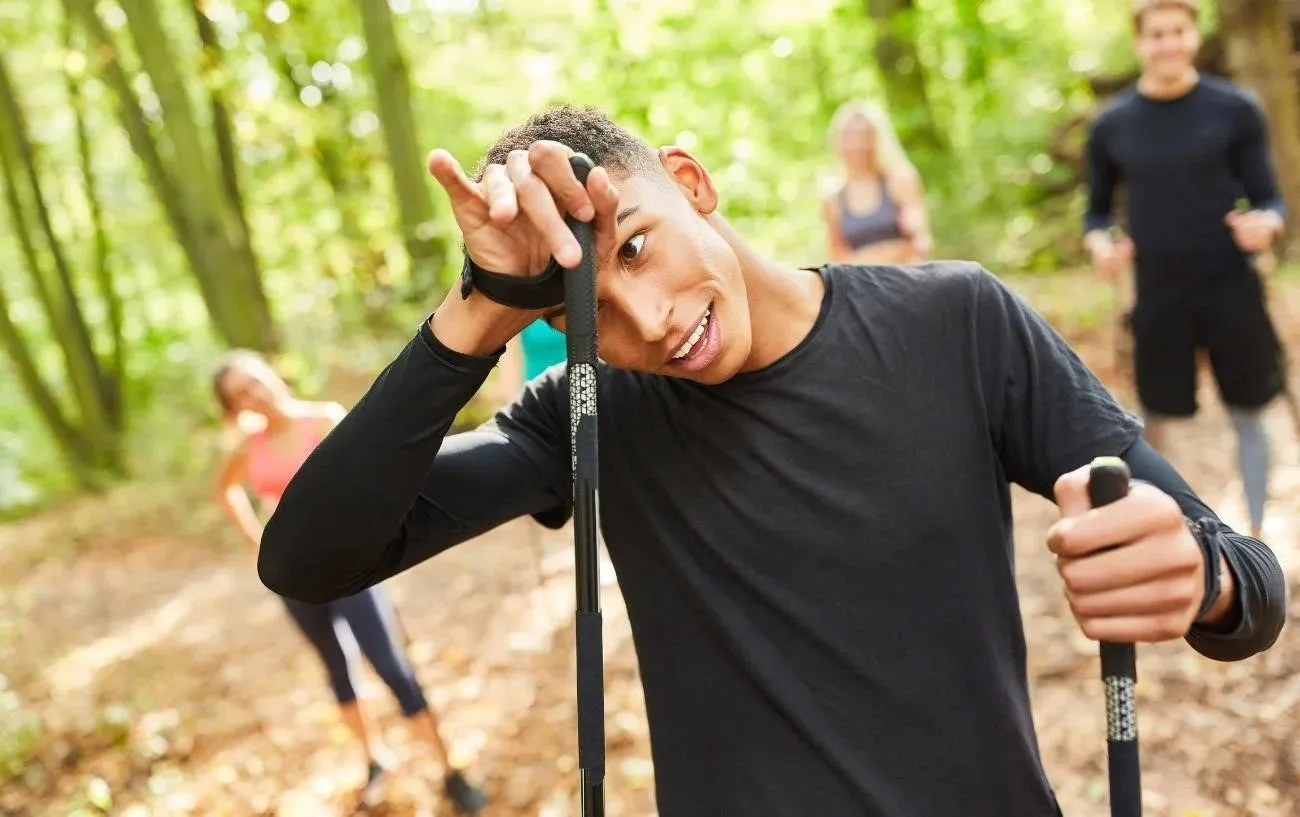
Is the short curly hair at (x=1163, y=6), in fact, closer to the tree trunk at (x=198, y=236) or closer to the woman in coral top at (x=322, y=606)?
the woman in coral top at (x=322, y=606)

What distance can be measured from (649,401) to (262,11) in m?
9.09

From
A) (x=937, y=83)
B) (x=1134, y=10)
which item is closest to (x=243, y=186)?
(x=937, y=83)

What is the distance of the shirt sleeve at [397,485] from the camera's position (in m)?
1.48

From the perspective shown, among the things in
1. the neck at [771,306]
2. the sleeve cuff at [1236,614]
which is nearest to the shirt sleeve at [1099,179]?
the neck at [771,306]

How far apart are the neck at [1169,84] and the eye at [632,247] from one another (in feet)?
11.2

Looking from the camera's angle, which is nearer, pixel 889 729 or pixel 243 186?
pixel 889 729

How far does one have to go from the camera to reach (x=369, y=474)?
1508 mm

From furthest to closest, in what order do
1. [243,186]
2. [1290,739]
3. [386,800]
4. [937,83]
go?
[937,83] → [243,186] → [386,800] → [1290,739]

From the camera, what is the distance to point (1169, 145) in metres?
4.12

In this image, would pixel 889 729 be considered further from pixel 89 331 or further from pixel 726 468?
pixel 89 331

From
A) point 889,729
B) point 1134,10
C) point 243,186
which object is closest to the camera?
point 889,729

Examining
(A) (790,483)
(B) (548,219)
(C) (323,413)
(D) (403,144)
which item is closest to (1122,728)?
(A) (790,483)

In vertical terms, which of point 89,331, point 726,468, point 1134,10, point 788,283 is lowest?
point 89,331

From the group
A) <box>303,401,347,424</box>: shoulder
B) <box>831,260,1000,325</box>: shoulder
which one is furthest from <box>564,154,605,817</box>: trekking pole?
<box>303,401,347,424</box>: shoulder
